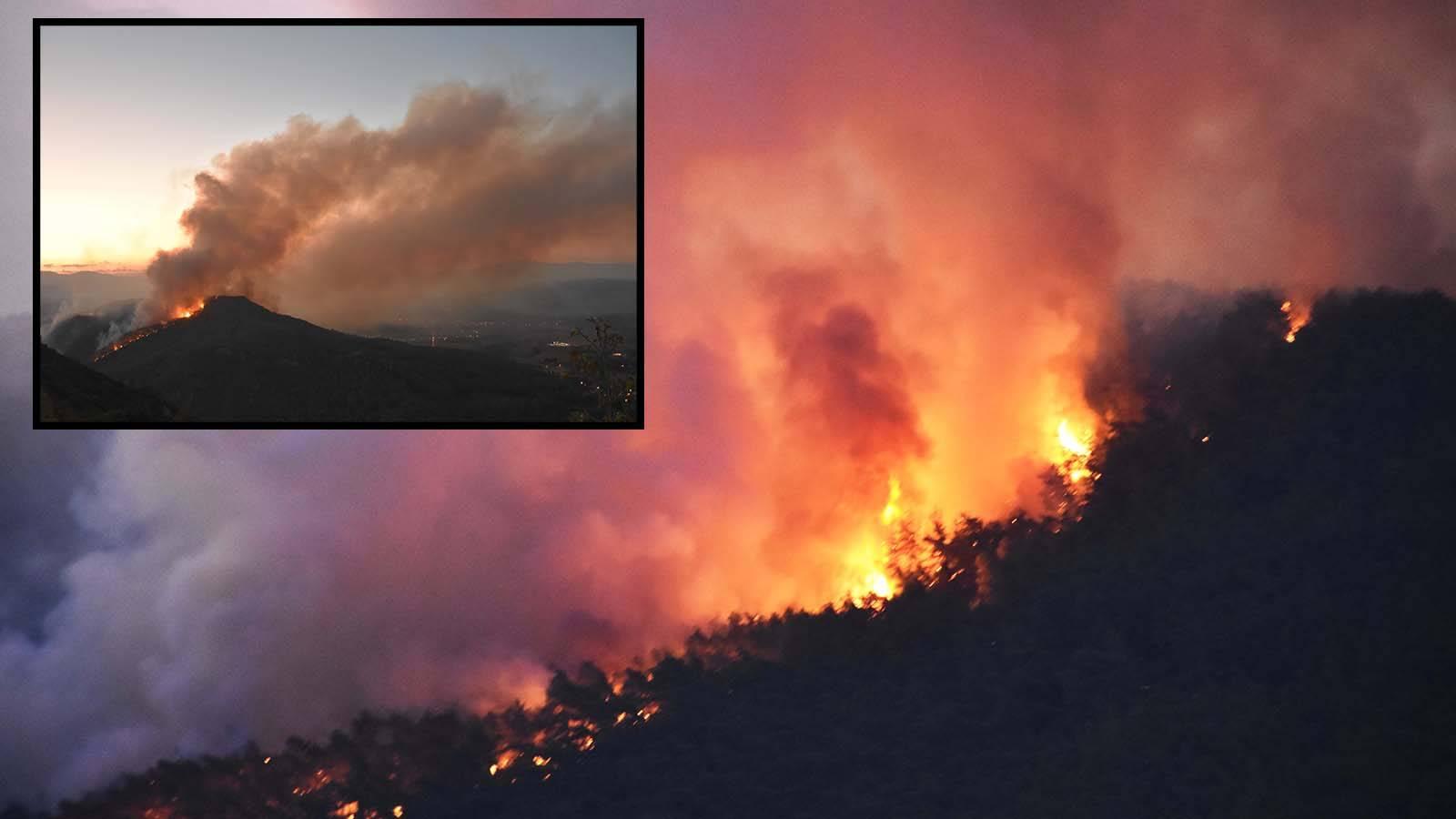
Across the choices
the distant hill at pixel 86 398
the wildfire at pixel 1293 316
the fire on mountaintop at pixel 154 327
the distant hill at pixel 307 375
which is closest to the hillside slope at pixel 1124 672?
the wildfire at pixel 1293 316

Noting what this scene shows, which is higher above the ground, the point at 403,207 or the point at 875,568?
the point at 403,207

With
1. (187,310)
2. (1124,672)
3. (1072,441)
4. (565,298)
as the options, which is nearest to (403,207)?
(565,298)

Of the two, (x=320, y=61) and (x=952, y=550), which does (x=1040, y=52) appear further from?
(x=320, y=61)

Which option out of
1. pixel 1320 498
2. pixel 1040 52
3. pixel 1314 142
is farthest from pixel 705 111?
pixel 1320 498

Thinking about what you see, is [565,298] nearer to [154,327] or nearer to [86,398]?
[154,327]

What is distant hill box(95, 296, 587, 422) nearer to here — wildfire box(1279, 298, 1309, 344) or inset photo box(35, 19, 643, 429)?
inset photo box(35, 19, 643, 429)

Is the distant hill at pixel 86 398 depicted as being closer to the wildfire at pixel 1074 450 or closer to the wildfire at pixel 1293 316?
the wildfire at pixel 1074 450
